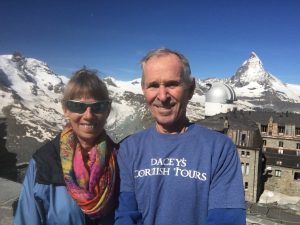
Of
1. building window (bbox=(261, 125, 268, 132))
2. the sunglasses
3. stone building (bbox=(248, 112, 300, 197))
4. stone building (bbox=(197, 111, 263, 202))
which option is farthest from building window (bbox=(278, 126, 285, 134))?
the sunglasses

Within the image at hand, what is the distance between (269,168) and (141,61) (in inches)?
1819

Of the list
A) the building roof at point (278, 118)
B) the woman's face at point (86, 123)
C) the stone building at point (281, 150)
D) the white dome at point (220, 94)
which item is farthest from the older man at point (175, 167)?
the white dome at point (220, 94)

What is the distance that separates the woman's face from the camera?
4.32 metres

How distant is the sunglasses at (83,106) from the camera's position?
171 inches

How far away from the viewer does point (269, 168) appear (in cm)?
4709

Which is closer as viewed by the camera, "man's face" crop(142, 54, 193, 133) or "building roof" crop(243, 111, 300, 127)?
"man's face" crop(142, 54, 193, 133)

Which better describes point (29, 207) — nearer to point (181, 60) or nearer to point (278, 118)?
point (181, 60)

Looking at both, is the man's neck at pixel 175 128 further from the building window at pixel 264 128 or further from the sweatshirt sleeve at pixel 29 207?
the building window at pixel 264 128

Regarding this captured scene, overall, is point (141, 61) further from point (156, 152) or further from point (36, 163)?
point (36, 163)

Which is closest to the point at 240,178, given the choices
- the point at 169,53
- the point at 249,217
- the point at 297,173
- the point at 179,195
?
the point at 179,195

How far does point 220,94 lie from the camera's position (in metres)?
79.1

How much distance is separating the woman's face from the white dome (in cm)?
7545

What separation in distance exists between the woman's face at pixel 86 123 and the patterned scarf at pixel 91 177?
120mm

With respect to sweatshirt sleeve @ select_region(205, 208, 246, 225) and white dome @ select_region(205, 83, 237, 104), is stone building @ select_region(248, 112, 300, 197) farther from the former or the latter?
sweatshirt sleeve @ select_region(205, 208, 246, 225)
